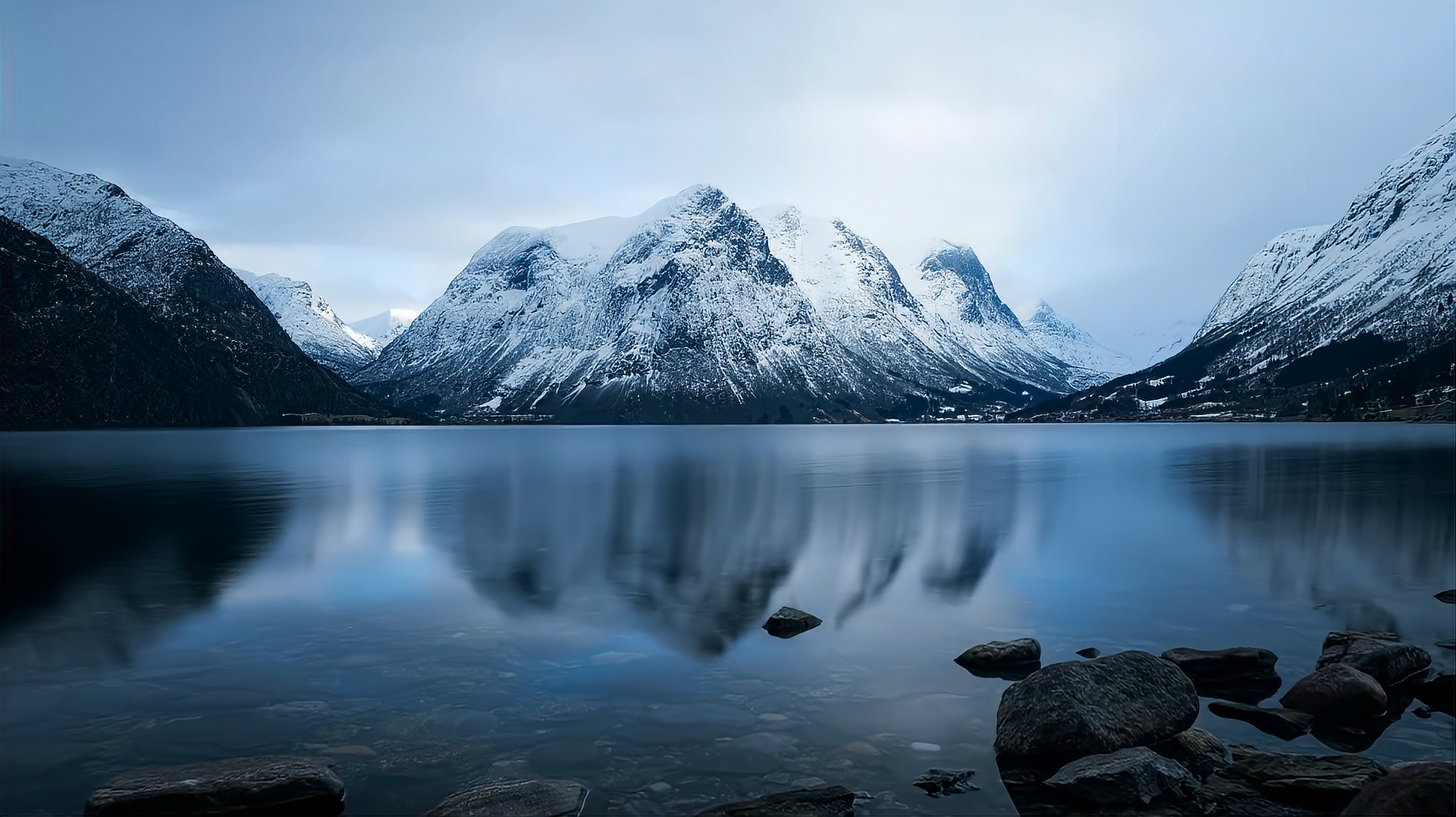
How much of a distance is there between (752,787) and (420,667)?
1202cm

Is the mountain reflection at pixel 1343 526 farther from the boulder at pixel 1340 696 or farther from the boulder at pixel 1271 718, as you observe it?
the boulder at pixel 1271 718

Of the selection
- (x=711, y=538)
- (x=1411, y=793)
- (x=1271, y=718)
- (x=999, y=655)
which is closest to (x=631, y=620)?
(x=999, y=655)

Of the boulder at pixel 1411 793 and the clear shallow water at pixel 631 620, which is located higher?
the boulder at pixel 1411 793

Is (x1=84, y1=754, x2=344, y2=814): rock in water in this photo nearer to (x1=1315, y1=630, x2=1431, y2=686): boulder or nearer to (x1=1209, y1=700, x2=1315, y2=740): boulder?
(x1=1209, y1=700, x2=1315, y2=740): boulder

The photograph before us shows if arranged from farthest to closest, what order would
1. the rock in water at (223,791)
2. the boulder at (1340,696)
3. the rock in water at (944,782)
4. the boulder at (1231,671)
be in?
the boulder at (1231,671) → the boulder at (1340,696) → the rock in water at (944,782) → the rock in water at (223,791)

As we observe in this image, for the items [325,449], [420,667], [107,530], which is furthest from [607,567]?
[325,449]

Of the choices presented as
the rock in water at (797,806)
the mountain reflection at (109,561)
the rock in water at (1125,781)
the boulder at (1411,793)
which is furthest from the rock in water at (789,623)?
the mountain reflection at (109,561)

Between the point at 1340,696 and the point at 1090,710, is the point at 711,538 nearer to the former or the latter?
the point at 1090,710

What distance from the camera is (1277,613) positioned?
30031mm

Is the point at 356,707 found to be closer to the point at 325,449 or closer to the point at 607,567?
the point at 607,567

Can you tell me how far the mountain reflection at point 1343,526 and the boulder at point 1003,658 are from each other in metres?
12.7

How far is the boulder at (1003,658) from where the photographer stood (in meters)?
23.2

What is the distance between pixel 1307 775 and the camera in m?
15.3

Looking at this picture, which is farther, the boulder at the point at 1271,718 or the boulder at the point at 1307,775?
the boulder at the point at 1271,718
